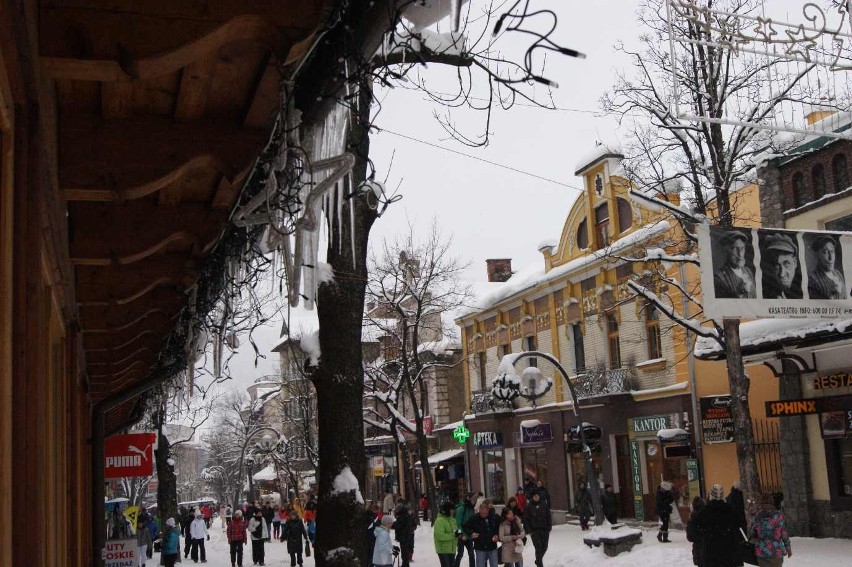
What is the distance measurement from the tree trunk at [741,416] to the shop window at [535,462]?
16.2 meters

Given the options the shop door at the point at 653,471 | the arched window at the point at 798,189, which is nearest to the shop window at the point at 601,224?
the shop door at the point at 653,471

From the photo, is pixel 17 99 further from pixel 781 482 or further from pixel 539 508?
pixel 781 482

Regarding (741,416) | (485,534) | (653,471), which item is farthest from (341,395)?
(653,471)

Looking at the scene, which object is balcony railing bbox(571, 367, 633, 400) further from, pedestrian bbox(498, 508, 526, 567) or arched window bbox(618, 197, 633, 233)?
pedestrian bbox(498, 508, 526, 567)

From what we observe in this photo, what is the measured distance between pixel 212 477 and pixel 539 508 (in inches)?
3129

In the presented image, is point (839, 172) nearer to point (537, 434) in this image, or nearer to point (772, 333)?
point (772, 333)

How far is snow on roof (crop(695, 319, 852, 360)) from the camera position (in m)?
19.2

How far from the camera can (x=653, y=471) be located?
28250mm

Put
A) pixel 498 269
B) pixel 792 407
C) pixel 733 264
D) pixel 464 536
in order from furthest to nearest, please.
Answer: pixel 498 269, pixel 792 407, pixel 464 536, pixel 733 264

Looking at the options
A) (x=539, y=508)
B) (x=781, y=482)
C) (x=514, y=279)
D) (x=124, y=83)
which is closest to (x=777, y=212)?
(x=781, y=482)

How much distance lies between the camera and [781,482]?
22672 mm

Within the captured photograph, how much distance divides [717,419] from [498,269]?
24220mm

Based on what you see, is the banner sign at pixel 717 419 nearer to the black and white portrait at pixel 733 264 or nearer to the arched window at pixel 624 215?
the arched window at pixel 624 215

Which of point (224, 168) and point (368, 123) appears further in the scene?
point (224, 168)
